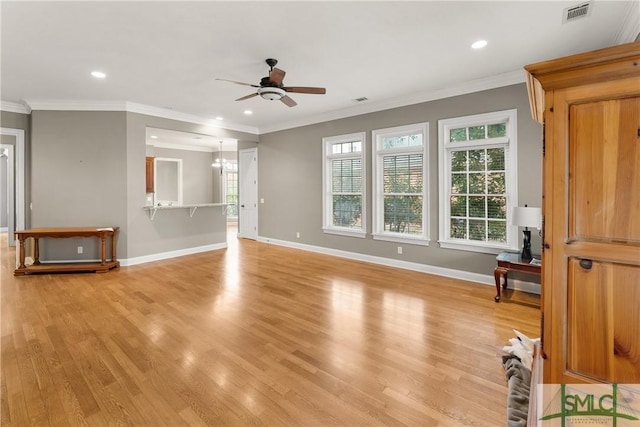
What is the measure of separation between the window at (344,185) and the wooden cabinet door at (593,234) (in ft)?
14.1

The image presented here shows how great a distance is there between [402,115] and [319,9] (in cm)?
278

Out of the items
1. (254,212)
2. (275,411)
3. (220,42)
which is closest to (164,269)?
(254,212)

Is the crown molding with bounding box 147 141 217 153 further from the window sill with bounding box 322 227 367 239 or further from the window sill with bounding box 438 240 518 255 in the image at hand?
the window sill with bounding box 438 240 518 255

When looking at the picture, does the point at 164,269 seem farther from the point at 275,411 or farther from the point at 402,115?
the point at 402,115

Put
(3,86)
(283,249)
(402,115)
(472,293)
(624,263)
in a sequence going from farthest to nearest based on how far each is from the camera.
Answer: (283,249) < (402,115) < (3,86) < (472,293) < (624,263)

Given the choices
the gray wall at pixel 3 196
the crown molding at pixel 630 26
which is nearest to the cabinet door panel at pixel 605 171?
the crown molding at pixel 630 26

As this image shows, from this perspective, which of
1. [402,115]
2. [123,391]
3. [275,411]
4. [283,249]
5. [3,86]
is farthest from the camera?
[283,249]

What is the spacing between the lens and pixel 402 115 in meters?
4.93

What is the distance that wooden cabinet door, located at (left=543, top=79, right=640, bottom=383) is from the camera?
1.10 meters

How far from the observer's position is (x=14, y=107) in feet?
16.9

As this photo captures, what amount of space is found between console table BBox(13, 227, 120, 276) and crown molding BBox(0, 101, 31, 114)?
2194 millimetres

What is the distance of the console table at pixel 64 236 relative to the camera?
4.59 metres

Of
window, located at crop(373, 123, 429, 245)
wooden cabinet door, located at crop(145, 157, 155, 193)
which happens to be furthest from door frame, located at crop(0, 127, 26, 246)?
window, located at crop(373, 123, 429, 245)

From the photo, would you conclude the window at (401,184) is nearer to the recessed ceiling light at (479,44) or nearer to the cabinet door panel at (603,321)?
the recessed ceiling light at (479,44)
